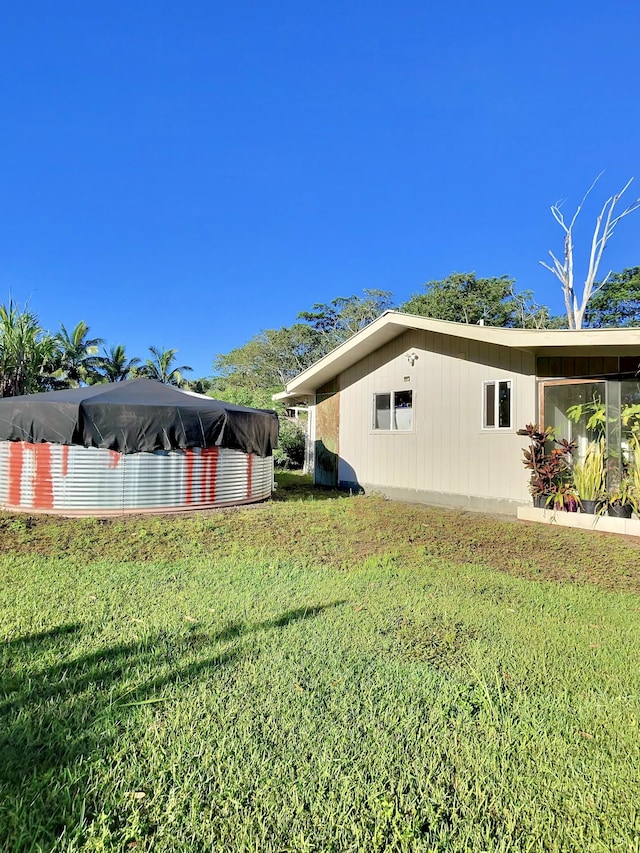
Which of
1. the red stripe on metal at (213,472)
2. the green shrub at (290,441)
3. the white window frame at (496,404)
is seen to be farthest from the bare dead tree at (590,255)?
the red stripe on metal at (213,472)

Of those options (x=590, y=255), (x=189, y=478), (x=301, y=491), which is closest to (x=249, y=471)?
(x=189, y=478)

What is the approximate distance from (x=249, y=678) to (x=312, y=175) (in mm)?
23945

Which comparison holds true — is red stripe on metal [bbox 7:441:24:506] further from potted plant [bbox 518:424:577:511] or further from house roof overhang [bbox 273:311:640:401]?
potted plant [bbox 518:424:577:511]

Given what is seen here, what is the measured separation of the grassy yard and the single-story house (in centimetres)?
355

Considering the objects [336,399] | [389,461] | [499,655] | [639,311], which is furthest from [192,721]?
[639,311]

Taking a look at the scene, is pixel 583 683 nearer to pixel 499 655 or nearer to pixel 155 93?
pixel 499 655

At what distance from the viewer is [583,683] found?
7.53 feet

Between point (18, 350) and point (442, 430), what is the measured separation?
1606 centimetres

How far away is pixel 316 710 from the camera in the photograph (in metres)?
2.01

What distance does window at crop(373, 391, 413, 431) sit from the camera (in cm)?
948

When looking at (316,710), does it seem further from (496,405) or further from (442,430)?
(442,430)

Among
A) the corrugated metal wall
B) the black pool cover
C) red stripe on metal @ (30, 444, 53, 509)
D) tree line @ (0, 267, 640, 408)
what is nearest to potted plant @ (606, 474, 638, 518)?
the black pool cover

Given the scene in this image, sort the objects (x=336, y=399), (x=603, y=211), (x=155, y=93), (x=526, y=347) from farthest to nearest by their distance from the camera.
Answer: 1. (x=603, y=211)
2. (x=155, y=93)
3. (x=336, y=399)
4. (x=526, y=347)

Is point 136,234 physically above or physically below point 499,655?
above
